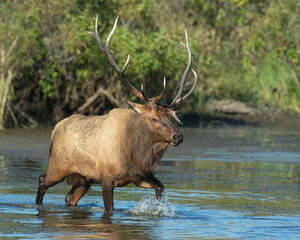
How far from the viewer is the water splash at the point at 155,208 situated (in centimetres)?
923

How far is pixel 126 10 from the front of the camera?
2038 centimetres

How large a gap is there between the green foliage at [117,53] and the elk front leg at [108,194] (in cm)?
982

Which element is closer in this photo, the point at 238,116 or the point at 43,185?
the point at 43,185

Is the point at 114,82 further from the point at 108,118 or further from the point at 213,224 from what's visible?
the point at 213,224

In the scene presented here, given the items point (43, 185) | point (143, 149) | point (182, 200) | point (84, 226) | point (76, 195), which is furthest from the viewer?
point (182, 200)

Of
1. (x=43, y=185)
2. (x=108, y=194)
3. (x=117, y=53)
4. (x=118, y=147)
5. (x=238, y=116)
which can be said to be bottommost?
(x=238, y=116)

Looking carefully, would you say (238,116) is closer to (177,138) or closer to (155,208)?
(155,208)

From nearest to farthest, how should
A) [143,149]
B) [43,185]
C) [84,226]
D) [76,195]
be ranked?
[84,226], [143,149], [76,195], [43,185]

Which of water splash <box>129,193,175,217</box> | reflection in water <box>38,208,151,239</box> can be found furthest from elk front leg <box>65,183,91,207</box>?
water splash <box>129,193,175,217</box>

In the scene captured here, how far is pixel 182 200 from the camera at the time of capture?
34.0 feet

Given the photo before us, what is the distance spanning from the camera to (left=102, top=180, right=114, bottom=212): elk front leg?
9359 mm

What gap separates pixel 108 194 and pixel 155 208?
23.3 inches

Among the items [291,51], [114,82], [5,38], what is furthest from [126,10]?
[291,51]

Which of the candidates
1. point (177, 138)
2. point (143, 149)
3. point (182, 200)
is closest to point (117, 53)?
point (182, 200)
